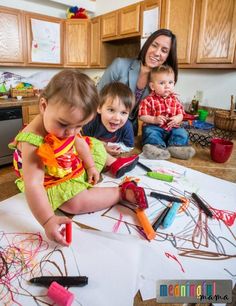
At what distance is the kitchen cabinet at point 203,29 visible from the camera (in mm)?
1799

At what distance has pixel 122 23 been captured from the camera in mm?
2662

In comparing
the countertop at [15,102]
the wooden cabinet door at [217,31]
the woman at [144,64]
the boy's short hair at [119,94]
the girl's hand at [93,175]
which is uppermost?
the wooden cabinet door at [217,31]

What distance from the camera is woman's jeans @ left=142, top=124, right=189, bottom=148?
96cm

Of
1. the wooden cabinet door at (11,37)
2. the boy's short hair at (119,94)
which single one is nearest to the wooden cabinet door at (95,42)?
the wooden cabinet door at (11,37)

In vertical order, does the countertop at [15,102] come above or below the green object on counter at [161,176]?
above

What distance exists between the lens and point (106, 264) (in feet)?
1.25

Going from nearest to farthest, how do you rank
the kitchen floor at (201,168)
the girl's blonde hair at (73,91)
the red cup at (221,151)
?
1. the girl's blonde hair at (73,91)
2. the kitchen floor at (201,168)
3. the red cup at (221,151)

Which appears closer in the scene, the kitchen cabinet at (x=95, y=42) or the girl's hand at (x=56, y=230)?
the girl's hand at (x=56, y=230)

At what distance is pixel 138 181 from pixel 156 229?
22 centimetres

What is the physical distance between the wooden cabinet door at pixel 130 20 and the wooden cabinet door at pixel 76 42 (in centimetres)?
64

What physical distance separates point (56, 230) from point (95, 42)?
3.19 meters

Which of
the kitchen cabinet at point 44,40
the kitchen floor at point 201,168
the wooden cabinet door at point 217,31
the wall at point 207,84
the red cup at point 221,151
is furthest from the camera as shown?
the kitchen cabinet at point 44,40

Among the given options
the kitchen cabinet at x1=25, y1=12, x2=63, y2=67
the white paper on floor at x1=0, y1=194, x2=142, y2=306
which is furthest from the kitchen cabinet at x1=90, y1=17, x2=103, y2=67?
the white paper on floor at x1=0, y1=194, x2=142, y2=306

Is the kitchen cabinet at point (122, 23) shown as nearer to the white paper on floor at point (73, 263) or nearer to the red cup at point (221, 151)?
the red cup at point (221, 151)
